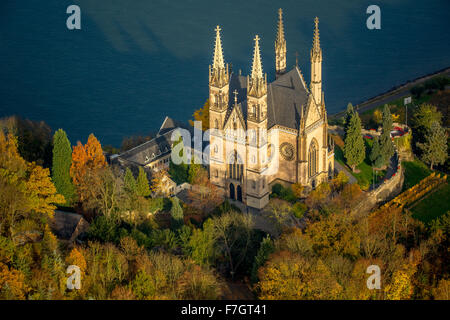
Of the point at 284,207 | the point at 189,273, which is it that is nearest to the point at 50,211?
the point at 189,273

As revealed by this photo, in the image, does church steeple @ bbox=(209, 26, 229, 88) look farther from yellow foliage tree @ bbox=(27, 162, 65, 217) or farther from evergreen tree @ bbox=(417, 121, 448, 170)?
evergreen tree @ bbox=(417, 121, 448, 170)

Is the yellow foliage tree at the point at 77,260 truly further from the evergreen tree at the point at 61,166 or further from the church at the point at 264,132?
the church at the point at 264,132

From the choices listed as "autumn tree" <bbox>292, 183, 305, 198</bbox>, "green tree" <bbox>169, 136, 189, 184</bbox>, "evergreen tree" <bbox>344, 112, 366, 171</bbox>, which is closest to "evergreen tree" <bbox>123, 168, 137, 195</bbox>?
"green tree" <bbox>169, 136, 189, 184</bbox>

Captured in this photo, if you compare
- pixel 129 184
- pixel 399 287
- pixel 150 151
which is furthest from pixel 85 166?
pixel 399 287

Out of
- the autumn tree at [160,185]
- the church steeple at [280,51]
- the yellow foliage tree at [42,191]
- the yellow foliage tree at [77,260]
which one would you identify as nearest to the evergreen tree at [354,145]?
the church steeple at [280,51]

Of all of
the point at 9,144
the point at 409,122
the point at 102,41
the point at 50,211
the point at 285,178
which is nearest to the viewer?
the point at 50,211
